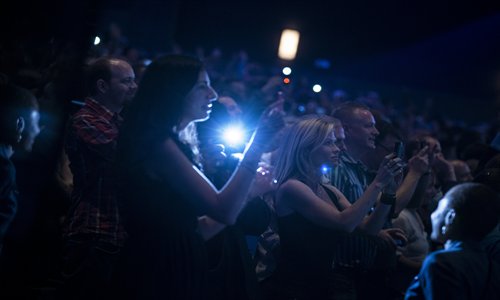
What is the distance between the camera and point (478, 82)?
59.5ft

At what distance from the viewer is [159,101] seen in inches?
95.2

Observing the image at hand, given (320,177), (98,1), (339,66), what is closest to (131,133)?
(98,1)

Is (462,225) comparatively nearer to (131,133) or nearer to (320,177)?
(320,177)

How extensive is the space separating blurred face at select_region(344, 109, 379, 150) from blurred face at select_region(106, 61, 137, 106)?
5.52ft

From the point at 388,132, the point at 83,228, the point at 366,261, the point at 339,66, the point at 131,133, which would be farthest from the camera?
the point at 339,66

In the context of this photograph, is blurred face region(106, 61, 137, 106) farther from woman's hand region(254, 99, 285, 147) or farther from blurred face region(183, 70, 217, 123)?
woman's hand region(254, 99, 285, 147)

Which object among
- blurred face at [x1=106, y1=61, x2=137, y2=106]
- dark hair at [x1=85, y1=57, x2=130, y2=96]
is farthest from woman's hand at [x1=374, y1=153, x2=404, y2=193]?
dark hair at [x1=85, y1=57, x2=130, y2=96]

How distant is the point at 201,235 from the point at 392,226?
2249 millimetres

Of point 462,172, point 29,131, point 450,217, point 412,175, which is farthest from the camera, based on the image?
point 462,172

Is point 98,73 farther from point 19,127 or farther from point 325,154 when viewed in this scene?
point 325,154

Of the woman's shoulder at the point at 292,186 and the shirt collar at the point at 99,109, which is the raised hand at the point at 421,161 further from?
the shirt collar at the point at 99,109

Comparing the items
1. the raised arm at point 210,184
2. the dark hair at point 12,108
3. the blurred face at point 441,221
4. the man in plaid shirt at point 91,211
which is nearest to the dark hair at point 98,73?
the man in plaid shirt at point 91,211

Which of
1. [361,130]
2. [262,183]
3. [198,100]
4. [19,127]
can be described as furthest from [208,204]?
[361,130]

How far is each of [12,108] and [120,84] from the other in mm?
718
